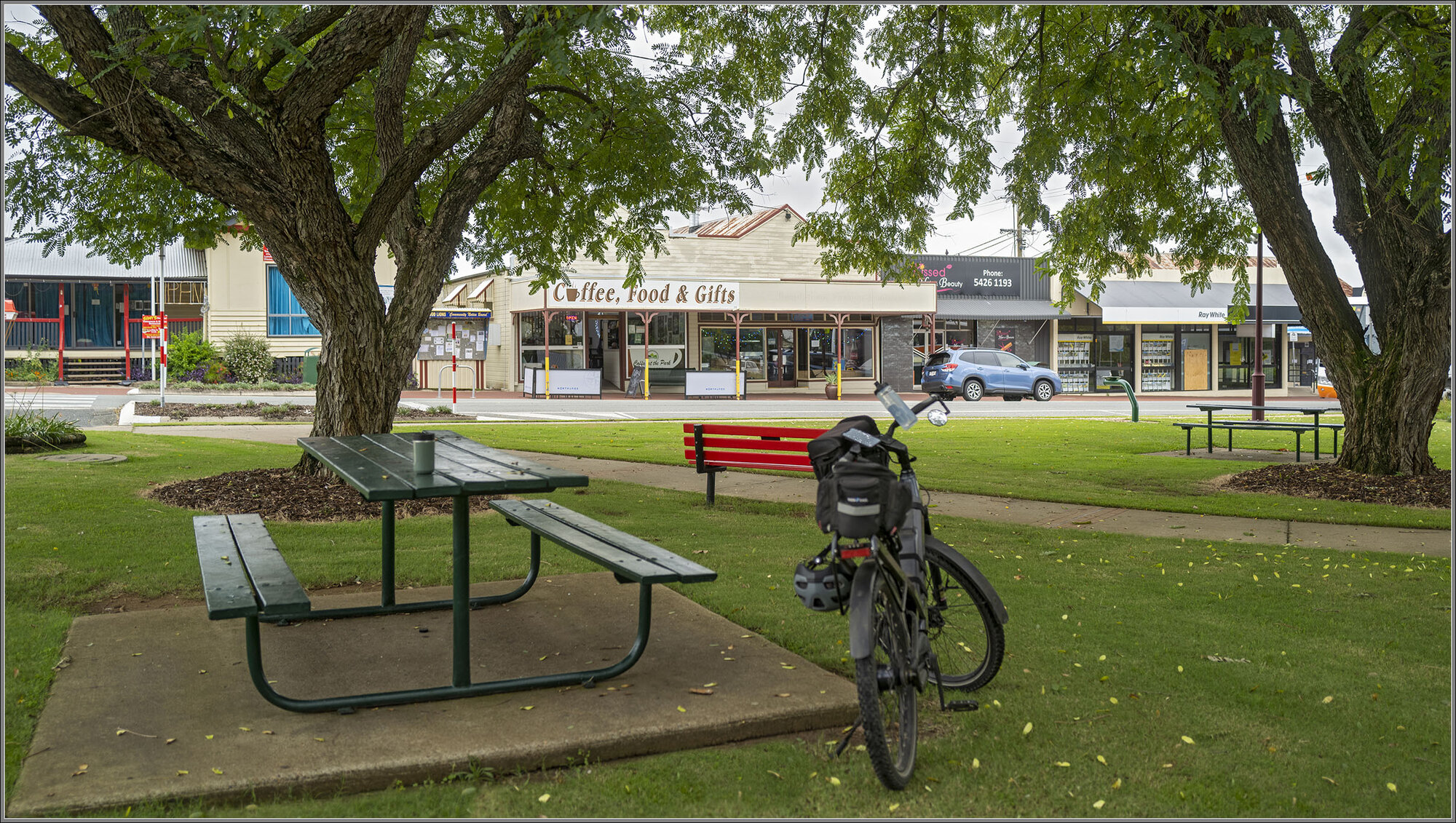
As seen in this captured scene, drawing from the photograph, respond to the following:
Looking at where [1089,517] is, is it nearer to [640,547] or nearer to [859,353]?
[640,547]

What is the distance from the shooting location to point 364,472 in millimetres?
5004

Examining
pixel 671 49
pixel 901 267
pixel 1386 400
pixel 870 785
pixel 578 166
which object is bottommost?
pixel 870 785

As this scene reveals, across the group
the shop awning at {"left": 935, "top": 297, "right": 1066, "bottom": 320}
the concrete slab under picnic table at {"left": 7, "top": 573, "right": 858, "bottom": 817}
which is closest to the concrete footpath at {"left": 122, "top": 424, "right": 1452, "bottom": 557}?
the concrete slab under picnic table at {"left": 7, "top": 573, "right": 858, "bottom": 817}

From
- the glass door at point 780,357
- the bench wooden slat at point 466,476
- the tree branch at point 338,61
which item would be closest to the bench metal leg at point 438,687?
the bench wooden slat at point 466,476

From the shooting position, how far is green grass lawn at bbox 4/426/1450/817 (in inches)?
139

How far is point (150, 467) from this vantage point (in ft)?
39.4

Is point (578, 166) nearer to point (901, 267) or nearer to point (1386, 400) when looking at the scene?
point (901, 267)

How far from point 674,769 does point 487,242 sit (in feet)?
40.0

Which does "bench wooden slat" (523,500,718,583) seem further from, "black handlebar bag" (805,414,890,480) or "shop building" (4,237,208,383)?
"shop building" (4,237,208,383)

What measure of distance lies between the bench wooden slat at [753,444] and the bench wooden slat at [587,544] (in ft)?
12.0

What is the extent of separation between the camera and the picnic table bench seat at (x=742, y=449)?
9750mm

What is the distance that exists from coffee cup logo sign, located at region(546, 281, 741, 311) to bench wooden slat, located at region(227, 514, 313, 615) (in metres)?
26.2

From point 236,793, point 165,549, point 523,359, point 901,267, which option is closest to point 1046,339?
point 523,359

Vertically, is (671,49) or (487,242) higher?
(671,49)
